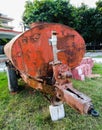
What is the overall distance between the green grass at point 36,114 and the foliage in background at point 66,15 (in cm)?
1160

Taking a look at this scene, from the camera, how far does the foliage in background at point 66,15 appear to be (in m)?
15.7

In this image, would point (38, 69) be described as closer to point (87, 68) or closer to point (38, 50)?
point (38, 50)

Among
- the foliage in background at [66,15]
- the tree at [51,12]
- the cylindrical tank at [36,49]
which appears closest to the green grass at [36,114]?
the cylindrical tank at [36,49]

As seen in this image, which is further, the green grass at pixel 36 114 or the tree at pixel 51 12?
the tree at pixel 51 12

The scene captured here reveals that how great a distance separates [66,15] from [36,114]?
14.1 meters

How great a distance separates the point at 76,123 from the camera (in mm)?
2598

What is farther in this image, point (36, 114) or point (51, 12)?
point (51, 12)

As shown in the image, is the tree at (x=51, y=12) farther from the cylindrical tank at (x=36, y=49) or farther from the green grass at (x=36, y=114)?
the cylindrical tank at (x=36, y=49)

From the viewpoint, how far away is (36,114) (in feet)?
9.74

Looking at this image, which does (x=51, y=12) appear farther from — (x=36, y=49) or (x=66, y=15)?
(x=36, y=49)

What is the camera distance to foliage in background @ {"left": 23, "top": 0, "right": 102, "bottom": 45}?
1570 centimetres

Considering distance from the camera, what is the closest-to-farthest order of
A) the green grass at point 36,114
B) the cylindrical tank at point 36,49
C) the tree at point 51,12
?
1. the cylindrical tank at point 36,49
2. the green grass at point 36,114
3. the tree at point 51,12

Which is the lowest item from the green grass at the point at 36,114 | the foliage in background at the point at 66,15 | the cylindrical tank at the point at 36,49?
the green grass at the point at 36,114

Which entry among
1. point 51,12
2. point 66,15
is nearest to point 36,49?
point 51,12
